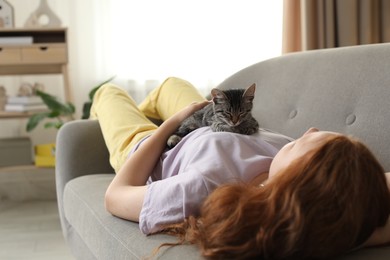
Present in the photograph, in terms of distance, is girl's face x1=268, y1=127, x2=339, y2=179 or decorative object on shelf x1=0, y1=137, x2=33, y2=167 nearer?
girl's face x1=268, y1=127, x2=339, y2=179

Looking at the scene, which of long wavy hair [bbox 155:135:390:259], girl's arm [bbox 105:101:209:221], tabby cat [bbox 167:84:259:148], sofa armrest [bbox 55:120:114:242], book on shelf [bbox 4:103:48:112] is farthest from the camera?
book on shelf [bbox 4:103:48:112]

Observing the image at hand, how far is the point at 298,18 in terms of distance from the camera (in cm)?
330

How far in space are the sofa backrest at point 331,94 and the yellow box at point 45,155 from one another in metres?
1.51

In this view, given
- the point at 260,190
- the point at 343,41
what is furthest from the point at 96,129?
the point at 343,41

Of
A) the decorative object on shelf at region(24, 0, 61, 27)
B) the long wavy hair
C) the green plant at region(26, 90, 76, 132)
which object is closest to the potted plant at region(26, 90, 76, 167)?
the green plant at region(26, 90, 76, 132)

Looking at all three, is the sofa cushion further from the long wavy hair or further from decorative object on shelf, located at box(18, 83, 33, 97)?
decorative object on shelf, located at box(18, 83, 33, 97)

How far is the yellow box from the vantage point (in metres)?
3.21

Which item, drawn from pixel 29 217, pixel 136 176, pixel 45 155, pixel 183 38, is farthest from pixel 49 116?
pixel 136 176

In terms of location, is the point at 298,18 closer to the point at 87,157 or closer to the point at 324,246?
the point at 87,157

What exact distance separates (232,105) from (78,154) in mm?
636

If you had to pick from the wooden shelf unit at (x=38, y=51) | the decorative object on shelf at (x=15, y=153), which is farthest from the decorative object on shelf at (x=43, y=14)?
the decorative object on shelf at (x=15, y=153)

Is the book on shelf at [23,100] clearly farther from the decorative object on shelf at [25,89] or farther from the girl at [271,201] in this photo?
the girl at [271,201]

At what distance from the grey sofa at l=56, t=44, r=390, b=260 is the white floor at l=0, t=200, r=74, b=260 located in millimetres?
640

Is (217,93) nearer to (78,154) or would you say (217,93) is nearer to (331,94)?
(331,94)
